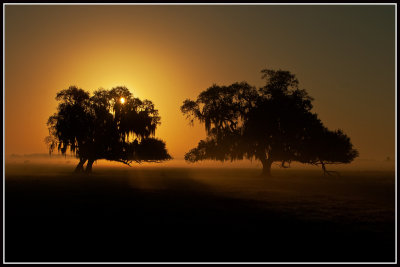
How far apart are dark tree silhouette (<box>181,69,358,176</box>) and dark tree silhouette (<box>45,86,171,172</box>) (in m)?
6.24

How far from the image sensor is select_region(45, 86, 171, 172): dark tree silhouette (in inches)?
1833

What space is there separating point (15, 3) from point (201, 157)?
110ft

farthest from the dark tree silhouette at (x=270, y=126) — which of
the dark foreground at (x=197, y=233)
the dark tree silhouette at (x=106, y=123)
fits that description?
the dark foreground at (x=197, y=233)

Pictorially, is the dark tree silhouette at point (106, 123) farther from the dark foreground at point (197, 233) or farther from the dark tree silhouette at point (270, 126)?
the dark foreground at point (197, 233)

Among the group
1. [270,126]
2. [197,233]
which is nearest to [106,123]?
→ [270,126]

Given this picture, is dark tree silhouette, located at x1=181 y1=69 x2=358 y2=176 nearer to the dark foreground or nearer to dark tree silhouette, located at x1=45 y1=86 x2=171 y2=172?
dark tree silhouette, located at x1=45 y1=86 x2=171 y2=172

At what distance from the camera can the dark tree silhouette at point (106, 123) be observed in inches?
1833

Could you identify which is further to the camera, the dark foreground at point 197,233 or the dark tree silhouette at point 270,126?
the dark tree silhouette at point 270,126

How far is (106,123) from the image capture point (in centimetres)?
4838

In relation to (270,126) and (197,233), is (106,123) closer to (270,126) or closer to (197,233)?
(270,126)

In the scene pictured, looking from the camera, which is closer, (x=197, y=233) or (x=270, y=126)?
(x=197, y=233)

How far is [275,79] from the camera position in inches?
1754

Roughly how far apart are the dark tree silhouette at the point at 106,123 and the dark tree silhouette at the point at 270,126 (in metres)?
6.24

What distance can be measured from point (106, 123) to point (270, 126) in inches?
778
